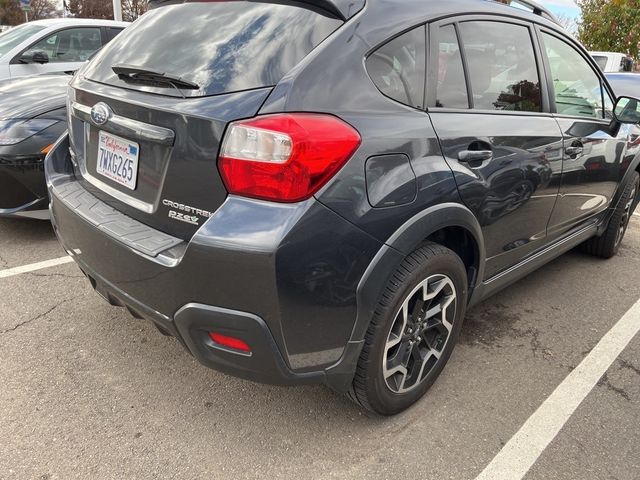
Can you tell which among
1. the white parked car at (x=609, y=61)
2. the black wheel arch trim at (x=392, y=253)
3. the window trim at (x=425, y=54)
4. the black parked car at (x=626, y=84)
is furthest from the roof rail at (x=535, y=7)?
the white parked car at (x=609, y=61)

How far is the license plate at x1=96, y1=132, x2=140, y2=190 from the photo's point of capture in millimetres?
1998

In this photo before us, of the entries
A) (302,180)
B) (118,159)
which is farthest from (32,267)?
(302,180)

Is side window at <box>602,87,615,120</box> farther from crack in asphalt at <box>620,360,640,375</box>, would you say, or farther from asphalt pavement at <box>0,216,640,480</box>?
crack in asphalt at <box>620,360,640,375</box>

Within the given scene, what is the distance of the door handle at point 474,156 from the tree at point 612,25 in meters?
18.7

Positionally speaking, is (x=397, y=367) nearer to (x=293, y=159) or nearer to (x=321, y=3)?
(x=293, y=159)

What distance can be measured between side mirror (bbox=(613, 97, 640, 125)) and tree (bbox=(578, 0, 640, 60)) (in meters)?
17.0

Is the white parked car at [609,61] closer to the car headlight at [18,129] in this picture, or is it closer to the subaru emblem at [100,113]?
the car headlight at [18,129]

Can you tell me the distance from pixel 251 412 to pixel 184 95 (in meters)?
1.39

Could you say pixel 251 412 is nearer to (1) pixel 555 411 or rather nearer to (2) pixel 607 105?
(1) pixel 555 411

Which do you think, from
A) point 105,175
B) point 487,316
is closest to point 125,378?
point 105,175

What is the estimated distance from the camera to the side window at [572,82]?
304 cm

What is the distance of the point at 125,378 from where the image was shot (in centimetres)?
246

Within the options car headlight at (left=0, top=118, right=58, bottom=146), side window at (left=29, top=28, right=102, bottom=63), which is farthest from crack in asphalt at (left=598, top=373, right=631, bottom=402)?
side window at (left=29, top=28, right=102, bottom=63)

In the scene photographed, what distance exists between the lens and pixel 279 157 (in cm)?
166
